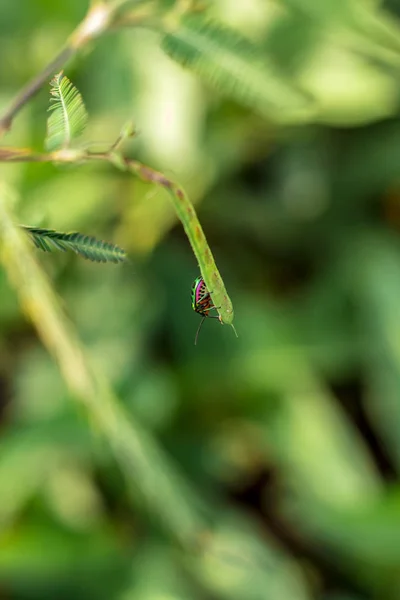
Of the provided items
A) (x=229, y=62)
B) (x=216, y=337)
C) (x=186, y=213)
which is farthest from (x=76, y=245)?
(x=216, y=337)

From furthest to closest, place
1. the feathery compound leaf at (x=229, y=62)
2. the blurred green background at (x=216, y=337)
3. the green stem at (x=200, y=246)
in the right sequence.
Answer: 1. the blurred green background at (x=216, y=337)
2. the feathery compound leaf at (x=229, y=62)
3. the green stem at (x=200, y=246)

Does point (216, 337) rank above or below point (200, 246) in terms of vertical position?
below

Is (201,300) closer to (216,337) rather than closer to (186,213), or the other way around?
(186,213)

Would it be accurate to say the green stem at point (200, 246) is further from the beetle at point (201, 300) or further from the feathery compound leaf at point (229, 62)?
the feathery compound leaf at point (229, 62)

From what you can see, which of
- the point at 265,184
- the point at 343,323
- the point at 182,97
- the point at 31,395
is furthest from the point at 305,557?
the point at 182,97

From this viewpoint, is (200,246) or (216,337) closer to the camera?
→ (200,246)

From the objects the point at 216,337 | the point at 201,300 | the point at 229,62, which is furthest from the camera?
the point at 216,337

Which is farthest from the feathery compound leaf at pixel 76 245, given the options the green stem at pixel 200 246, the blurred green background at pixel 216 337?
the blurred green background at pixel 216 337

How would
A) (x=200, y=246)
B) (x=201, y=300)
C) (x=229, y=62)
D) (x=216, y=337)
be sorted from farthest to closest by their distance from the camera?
(x=216, y=337) < (x=229, y=62) < (x=201, y=300) < (x=200, y=246)
